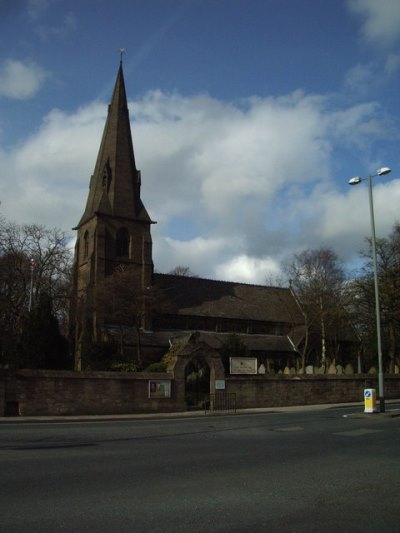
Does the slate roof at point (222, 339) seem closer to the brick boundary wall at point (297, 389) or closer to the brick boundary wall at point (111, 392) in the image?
the brick boundary wall at point (297, 389)

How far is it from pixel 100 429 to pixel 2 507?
1015 centimetres

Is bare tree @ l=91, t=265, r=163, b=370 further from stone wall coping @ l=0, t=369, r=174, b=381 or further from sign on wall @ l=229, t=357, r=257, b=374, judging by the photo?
stone wall coping @ l=0, t=369, r=174, b=381

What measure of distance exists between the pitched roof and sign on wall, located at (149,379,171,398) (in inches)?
1067

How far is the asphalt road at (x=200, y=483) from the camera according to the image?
236 inches

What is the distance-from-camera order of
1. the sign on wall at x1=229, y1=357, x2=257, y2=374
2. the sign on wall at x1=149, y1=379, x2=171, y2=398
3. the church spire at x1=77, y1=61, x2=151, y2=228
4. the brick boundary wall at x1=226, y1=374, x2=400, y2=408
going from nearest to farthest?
the sign on wall at x1=149, y1=379, x2=171, y2=398 < the brick boundary wall at x1=226, y1=374, x2=400, y2=408 < the sign on wall at x1=229, y1=357, x2=257, y2=374 < the church spire at x1=77, y1=61, x2=151, y2=228

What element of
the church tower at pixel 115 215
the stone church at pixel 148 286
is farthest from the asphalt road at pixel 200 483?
the church tower at pixel 115 215

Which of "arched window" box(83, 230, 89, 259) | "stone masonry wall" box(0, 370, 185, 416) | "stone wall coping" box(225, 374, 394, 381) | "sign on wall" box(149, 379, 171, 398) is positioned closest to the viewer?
"stone masonry wall" box(0, 370, 185, 416)

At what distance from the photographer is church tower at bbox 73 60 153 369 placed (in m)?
53.7

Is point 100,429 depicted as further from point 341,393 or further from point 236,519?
point 341,393

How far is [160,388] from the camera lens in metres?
26.1

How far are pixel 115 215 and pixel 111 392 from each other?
33.1 meters

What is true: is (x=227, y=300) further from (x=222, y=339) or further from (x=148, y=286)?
(x=148, y=286)

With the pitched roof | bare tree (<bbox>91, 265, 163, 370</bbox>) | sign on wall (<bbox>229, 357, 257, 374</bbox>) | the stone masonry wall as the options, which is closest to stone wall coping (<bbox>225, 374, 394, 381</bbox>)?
sign on wall (<bbox>229, 357, 257, 374</bbox>)

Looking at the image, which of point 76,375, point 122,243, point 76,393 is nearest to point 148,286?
point 122,243
